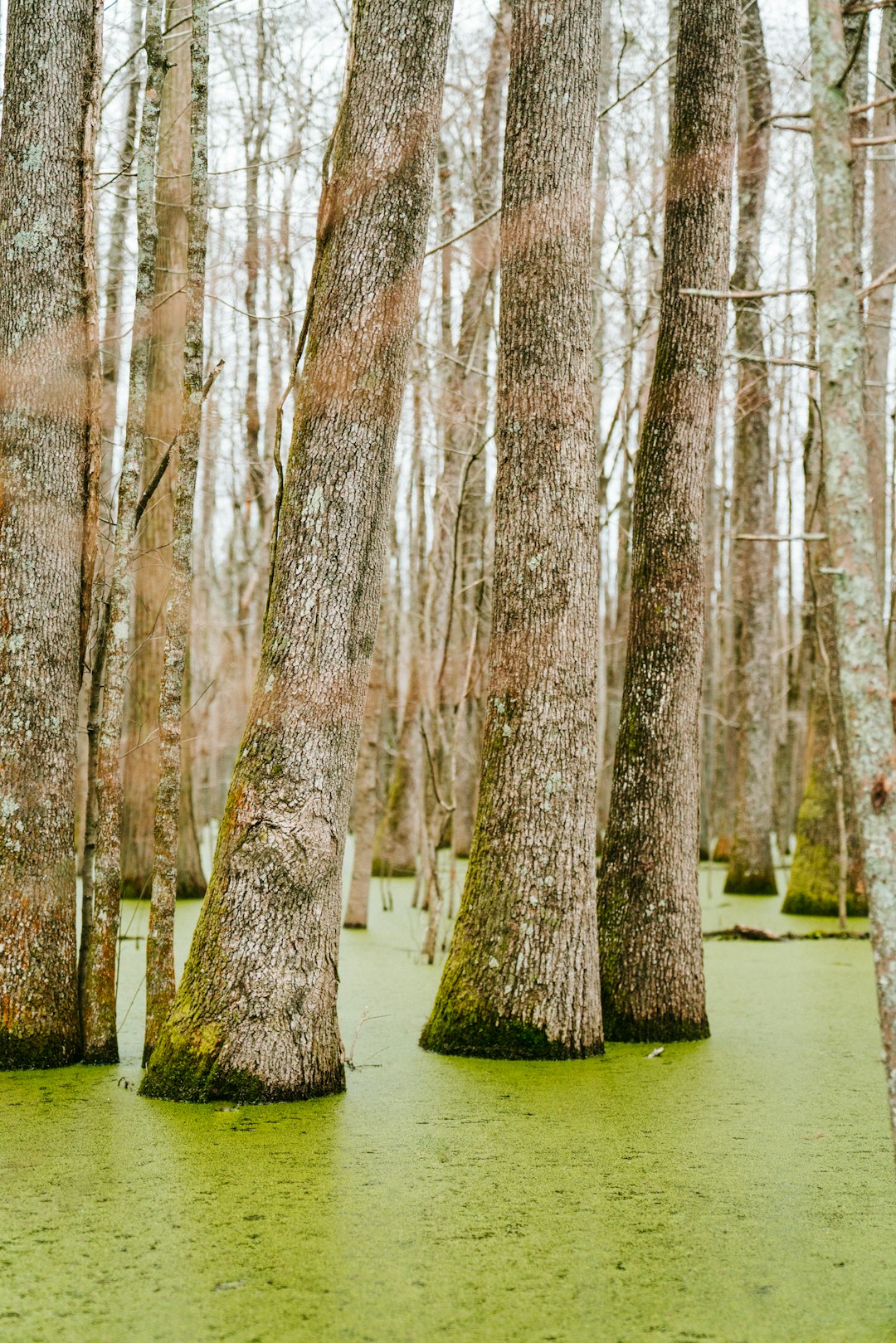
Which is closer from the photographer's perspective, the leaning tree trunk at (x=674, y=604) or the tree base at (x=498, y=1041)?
the tree base at (x=498, y=1041)

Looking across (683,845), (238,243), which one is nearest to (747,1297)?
(683,845)

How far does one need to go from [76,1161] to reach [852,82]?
32.7 feet

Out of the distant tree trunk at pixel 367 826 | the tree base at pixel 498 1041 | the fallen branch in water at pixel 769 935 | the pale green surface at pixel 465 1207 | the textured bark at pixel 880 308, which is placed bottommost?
the fallen branch in water at pixel 769 935

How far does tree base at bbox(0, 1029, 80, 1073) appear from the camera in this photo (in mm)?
4449

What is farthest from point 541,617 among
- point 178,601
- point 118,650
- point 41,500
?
point 41,500

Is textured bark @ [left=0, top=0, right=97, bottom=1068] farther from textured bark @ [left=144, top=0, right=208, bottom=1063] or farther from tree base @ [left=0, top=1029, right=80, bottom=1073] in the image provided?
textured bark @ [left=144, top=0, right=208, bottom=1063]

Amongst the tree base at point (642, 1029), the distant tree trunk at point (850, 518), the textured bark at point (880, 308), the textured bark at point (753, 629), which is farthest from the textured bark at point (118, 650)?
the textured bark at point (753, 629)

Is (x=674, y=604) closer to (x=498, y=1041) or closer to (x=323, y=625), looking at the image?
(x=323, y=625)

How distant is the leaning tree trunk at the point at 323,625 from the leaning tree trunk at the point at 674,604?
1582mm

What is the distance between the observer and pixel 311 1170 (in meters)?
A: 3.40

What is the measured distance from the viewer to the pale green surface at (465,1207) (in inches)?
Answer: 99.2

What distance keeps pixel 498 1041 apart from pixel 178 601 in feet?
7.20

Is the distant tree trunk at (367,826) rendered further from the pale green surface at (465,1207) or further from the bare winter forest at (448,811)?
the pale green surface at (465,1207)

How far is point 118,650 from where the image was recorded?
191 inches
